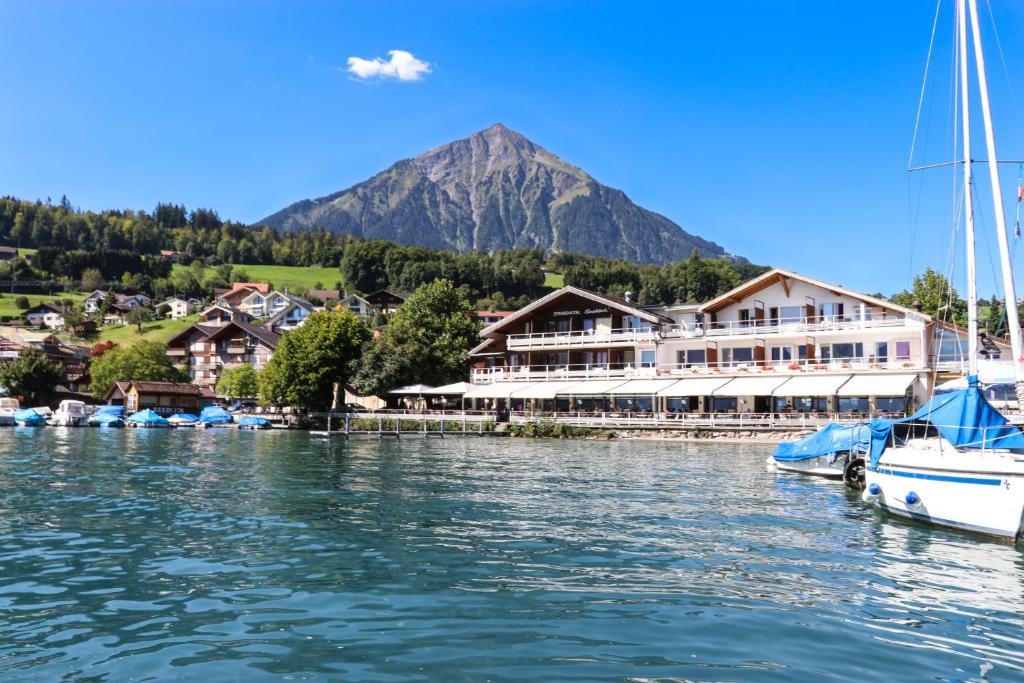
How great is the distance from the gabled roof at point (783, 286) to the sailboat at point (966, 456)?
29.0 m

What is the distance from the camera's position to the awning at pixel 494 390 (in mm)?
60625

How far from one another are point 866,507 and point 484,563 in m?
12.5

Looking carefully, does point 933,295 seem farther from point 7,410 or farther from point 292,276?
point 292,276

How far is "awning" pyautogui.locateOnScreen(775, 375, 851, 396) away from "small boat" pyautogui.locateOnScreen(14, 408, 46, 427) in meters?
63.7

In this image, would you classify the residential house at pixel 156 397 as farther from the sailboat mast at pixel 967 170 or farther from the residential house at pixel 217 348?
the sailboat mast at pixel 967 170

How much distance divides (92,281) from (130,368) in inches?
3183

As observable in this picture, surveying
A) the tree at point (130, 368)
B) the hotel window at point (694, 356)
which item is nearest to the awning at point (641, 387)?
the hotel window at point (694, 356)

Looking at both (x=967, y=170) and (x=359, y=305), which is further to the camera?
(x=359, y=305)

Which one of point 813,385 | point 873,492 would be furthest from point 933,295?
point 873,492

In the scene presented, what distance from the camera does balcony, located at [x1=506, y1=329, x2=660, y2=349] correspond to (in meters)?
60.7

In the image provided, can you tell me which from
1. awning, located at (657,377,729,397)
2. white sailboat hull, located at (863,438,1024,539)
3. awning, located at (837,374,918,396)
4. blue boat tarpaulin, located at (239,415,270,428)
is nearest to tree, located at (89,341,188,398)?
blue boat tarpaulin, located at (239,415,270,428)

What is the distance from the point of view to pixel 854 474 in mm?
24906

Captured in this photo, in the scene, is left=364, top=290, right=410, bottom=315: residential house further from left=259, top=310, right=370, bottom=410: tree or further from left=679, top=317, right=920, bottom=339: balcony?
left=679, top=317, right=920, bottom=339: balcony

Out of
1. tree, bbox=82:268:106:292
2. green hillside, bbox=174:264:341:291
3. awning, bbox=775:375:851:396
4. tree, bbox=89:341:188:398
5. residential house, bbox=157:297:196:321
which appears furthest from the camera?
green hillside, bbox=174:264:341:291
